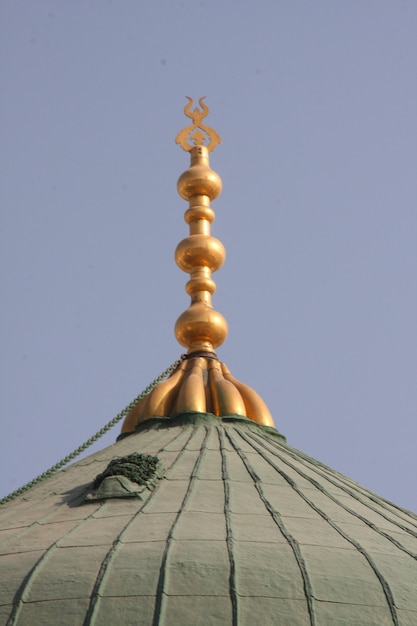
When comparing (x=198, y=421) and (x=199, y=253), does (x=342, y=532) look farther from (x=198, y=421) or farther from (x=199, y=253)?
(x=199, y=253)

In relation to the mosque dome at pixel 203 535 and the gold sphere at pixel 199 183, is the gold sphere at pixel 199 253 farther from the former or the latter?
the mosque dome at pixel 203 535

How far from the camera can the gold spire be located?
18484mm

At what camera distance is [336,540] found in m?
13.4

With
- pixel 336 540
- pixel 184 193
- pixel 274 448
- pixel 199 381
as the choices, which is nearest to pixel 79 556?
pixel 336 540

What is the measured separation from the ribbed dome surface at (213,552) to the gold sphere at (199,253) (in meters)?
5.05

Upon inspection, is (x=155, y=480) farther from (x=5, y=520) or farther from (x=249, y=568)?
(x=249, y=568)

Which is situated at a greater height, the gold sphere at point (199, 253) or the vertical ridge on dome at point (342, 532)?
the gold sphere at point (199, 253)

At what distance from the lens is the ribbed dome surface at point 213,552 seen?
11.9 meters

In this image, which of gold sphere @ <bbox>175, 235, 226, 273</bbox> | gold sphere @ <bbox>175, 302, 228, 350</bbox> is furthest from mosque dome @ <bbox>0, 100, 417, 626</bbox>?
gold sphere @ <bbox>175, 235, 226, 273</bbox>

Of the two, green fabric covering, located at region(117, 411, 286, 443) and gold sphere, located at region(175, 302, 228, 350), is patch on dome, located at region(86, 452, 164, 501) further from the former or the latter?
gold sphere, located at region(175, 302, 228, 350)

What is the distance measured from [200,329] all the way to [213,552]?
761 cm

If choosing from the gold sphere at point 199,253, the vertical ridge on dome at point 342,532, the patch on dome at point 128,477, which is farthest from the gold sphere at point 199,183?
the patch on dome at point 128,477

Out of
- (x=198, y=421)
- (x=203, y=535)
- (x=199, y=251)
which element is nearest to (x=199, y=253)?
(x=199, y=251)

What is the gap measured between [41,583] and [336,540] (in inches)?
106
